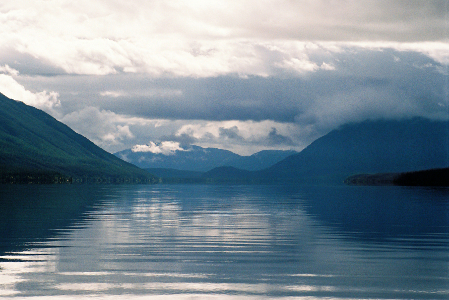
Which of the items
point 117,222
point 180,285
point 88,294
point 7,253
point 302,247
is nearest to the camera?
point 88,294

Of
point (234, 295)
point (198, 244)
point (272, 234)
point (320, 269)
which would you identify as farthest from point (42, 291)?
point (272, 234)

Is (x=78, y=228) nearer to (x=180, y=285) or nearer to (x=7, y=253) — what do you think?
(x=7, y=253)

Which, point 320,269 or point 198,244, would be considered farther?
point 198,244

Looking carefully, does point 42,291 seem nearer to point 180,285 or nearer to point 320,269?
point 180,285

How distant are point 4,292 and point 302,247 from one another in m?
20.3

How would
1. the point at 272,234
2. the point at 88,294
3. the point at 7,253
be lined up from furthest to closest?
the point at 272,234 → the point at 7,253 → the point at 88,294

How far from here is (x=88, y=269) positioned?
27.6 m

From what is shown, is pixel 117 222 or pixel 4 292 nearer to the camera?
pixel 4 292

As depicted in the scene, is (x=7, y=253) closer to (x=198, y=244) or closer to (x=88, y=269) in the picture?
(x=88, y=269)

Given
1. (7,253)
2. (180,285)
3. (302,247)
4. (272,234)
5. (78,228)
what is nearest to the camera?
(180,285)

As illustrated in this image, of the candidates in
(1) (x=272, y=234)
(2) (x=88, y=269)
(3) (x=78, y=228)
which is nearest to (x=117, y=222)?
(3) (x=78, y=228)

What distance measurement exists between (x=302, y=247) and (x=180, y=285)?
48.5 ft

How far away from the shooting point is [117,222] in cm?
5581

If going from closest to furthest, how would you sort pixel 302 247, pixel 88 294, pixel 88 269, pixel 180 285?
pixel 88 294 < pixel 180 285 < pixel 88 269 < pixel 302 247
